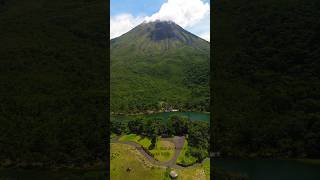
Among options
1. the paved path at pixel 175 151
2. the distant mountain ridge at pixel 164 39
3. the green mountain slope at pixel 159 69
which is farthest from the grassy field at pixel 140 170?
the distant mountain ridge at pixel 164 39

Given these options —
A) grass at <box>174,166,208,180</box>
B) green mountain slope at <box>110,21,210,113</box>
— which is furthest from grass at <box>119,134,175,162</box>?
green mountain slope at <box>110,21,210,113</box>
